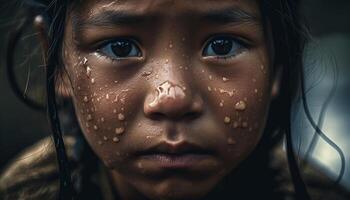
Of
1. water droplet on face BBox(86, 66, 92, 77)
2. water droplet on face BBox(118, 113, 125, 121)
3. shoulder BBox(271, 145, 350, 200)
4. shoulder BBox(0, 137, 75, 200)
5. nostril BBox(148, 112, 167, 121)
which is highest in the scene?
water droplet on face BBox(86, 66, 92, 77)

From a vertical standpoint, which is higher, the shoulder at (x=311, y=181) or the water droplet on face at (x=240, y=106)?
the water droplet on face at (x=240, y=106)

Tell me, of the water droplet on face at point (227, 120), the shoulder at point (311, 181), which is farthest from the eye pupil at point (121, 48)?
the shoulder at point (311, 181)

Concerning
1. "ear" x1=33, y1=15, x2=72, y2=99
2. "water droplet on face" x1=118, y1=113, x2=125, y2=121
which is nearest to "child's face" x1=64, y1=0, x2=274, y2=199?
"water droplet on face" x1=118, y1=113, x2=125, y2=121

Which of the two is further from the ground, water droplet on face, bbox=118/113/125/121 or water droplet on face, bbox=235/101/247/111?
water droplet on face, bbox=118/113/125/121

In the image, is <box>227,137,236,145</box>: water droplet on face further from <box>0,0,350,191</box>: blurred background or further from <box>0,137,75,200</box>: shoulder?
<box>0,0,350,191</box>: blurred background

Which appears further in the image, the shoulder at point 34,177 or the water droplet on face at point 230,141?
the shoulder at point 34,177

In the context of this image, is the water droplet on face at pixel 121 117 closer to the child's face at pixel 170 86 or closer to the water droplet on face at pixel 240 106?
the child's face at pixel 170 86

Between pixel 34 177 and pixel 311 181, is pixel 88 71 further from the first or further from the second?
pixel 311 181
